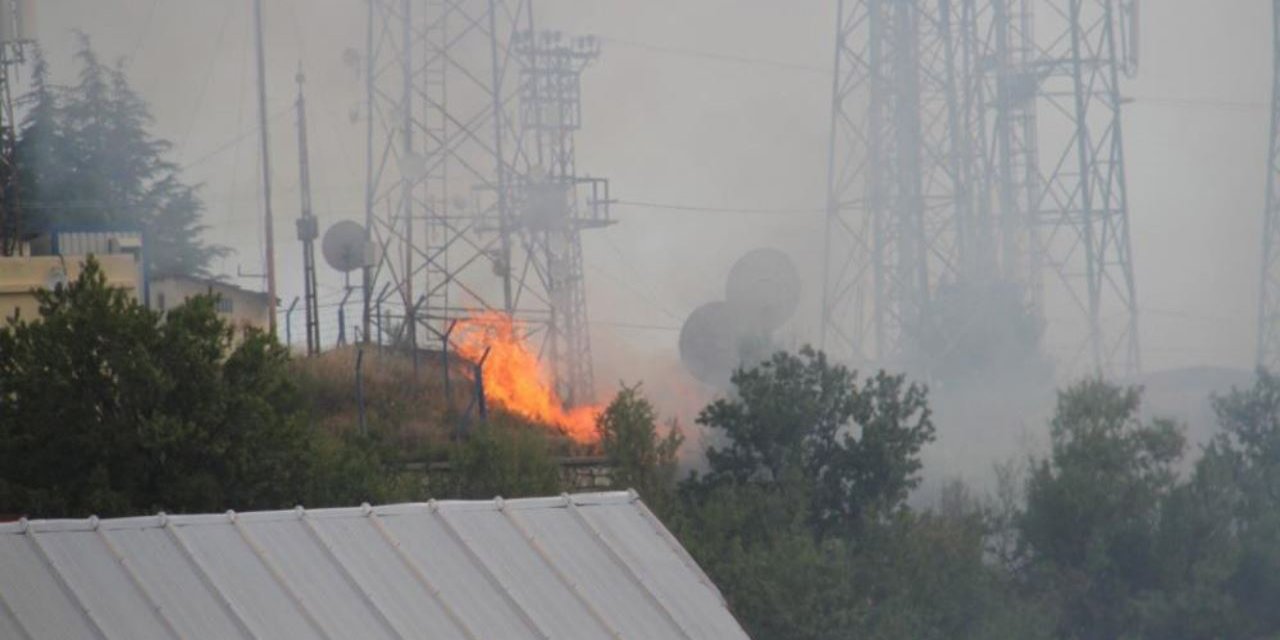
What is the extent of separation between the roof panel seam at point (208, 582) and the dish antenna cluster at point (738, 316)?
103 ft

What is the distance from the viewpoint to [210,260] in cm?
5884

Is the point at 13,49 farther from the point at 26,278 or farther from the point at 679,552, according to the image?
the point at 679,552

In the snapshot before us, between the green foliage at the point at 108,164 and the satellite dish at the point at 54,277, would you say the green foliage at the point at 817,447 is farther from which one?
the green foliage at the point at 108,164

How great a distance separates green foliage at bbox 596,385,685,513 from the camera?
3556 centimetres

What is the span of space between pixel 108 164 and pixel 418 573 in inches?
1585

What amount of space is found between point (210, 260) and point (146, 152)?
3.15m

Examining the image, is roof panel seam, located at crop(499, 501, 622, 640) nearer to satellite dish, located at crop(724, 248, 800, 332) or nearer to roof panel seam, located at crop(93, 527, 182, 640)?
roof panel seam, located at crop(93, 527, 182, 640)

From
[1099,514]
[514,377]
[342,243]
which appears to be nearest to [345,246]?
[342,243]

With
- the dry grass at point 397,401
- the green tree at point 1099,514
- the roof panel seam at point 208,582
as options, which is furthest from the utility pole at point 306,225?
the roof panel seam at point 208,582

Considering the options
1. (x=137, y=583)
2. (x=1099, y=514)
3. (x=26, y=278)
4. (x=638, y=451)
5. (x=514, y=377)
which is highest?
(x=26, y=278)

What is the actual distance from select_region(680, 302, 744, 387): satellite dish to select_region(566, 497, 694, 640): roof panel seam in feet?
98.2

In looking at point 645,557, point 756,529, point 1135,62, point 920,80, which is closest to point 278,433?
point 756,529

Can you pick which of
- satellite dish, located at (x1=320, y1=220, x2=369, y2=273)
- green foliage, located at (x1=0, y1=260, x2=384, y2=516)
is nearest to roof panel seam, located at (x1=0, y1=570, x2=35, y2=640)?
green foliage, located at (x1=0, y1=260, x2=384, y2=516)

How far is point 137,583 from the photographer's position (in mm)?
16375
